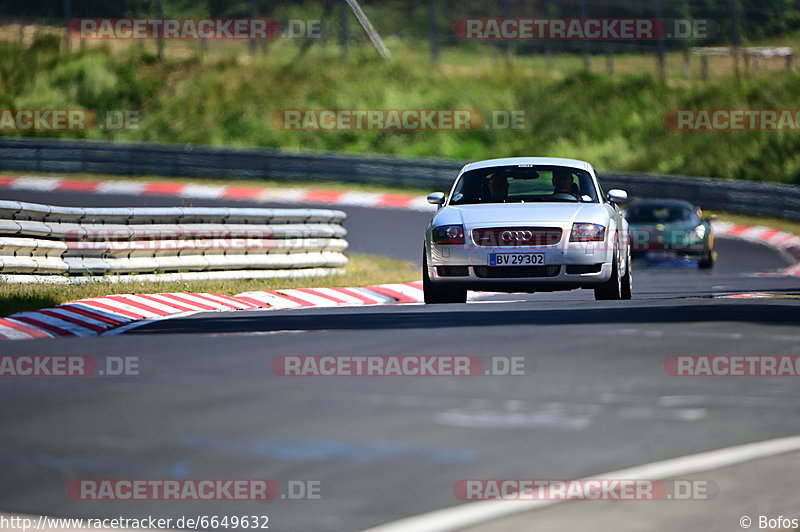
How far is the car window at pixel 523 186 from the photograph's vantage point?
13.7 m

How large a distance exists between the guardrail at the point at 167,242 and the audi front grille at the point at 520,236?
425 centimetres

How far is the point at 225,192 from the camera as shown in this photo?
1280 inches

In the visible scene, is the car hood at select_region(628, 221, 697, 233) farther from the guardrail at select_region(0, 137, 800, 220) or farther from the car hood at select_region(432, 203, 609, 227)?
the guardrail at select_region(0, 137, 800, 220)

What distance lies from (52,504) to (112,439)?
3.49 ft

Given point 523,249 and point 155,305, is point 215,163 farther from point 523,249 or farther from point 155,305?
point 523,249

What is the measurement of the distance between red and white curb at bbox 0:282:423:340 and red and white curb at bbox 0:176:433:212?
14801 millimetres

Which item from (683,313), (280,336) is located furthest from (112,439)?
(683,313)

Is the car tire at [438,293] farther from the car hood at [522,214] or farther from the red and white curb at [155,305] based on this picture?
the red and white curb at [155,305]

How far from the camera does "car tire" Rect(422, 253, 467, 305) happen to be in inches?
517

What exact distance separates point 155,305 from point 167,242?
8.13ft

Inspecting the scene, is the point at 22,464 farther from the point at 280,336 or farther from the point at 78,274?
the point at 78,274

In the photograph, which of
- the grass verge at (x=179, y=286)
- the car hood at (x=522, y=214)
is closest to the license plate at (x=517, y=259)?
the car hood at (x=522, y=214)

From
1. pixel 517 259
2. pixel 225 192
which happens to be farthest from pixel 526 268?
pixel 225 192

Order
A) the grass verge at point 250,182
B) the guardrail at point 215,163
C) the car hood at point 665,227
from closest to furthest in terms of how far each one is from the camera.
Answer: the car hood at point 665,227
the grass verge at point 250,182
the guardrail at point 215,163
